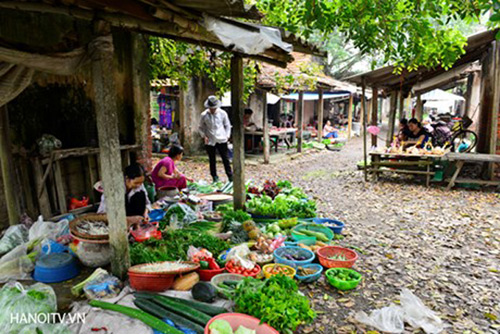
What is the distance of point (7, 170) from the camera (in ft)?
15.1

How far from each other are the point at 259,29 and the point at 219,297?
326 cm

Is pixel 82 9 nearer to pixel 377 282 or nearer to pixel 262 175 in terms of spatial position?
pixel 377 282

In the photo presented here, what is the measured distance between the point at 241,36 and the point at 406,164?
285 inches

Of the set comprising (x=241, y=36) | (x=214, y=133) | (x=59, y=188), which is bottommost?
(x=59, y=188)

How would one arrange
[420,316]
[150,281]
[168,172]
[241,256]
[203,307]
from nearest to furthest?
[203,307] < [420,316] < [150,281] < [241,256] < [168,172]

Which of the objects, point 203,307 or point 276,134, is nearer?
point 203,307

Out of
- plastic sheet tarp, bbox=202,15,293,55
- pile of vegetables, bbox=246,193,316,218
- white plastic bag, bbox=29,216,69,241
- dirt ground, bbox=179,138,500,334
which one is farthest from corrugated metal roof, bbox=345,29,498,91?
white plastic bag, bbox=29,216,69,241

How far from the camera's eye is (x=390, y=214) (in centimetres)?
674

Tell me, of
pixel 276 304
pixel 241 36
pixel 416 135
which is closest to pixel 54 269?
pixel 276 304

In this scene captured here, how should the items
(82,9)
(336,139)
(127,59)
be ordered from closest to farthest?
1. (82,9)
2. (127,59)
3. (336,139)

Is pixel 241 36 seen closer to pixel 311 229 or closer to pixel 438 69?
pixel 311 229

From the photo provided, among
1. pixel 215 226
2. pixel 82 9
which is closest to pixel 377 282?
pixel 215 226

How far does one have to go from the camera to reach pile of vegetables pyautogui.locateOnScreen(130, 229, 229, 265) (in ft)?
12.6

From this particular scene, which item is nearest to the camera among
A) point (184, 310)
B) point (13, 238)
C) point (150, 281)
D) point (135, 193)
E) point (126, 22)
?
point (184, 310)
